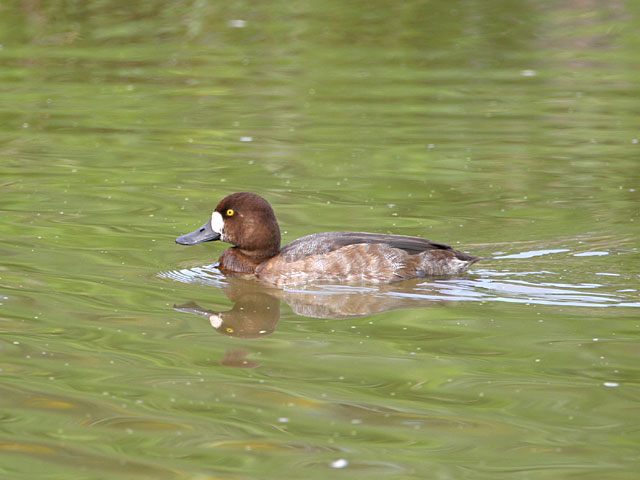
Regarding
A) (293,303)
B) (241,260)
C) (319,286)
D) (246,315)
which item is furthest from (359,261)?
(246,315)

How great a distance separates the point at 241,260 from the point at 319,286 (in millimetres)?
805

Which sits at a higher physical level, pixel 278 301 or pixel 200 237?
pixel 200 237

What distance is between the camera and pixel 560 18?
85.3ft

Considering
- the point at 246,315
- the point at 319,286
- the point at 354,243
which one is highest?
the point at 354,243

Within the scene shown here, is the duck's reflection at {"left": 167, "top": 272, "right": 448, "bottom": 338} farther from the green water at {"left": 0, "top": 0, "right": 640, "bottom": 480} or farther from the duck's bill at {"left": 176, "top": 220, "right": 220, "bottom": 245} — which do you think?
the duck's bill at {"left": 176, "top": 220, "right": 220, "bottom": 245}

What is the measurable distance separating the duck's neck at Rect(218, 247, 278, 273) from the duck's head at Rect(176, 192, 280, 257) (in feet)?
0.04

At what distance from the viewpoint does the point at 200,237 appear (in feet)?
31.6

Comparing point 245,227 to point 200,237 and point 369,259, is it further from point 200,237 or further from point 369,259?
point 369,259

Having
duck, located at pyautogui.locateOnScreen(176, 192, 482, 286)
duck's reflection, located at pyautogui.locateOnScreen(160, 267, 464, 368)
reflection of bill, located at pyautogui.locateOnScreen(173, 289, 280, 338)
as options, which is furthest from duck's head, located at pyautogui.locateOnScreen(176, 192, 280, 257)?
reflection of bill, located at pyautogui.locateOnScreen(173, 289, 280, 338)

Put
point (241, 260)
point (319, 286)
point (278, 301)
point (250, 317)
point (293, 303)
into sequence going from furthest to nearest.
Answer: point (241, 260), point (319, 286), point (278, 301), point (293, 303), point (250, 317)

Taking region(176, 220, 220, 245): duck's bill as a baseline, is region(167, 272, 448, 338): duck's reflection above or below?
below

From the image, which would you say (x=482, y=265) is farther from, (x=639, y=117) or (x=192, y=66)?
(x=192, y=66)

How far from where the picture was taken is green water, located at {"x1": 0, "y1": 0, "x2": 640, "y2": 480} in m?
5.68

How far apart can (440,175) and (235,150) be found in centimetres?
277
